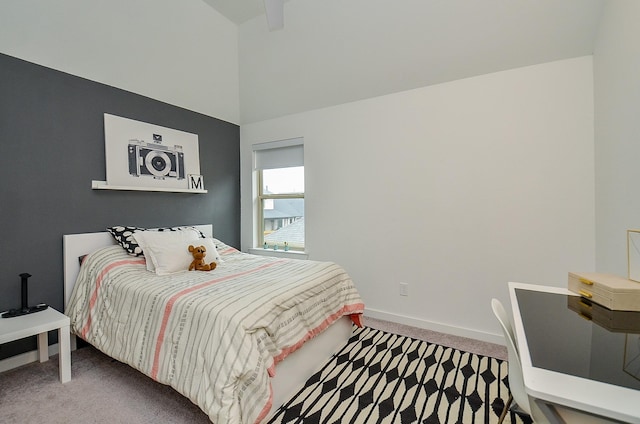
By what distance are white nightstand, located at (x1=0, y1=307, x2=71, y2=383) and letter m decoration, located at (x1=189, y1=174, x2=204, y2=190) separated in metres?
1.72

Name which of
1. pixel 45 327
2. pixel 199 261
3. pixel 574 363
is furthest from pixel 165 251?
pixel 574 363

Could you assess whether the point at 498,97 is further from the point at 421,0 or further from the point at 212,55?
the point at 212,55

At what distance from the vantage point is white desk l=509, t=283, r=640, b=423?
651 millimetres

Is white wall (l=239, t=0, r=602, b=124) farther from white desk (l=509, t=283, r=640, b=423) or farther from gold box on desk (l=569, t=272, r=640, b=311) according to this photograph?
white desk (l=509, t=283, r=640, b=423)

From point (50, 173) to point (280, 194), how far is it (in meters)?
2.33

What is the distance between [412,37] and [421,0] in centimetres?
28

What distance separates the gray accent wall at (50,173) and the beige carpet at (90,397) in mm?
382

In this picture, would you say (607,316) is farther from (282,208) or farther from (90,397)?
(282,208)

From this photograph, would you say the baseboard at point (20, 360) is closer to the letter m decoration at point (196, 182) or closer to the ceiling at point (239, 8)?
the letter m decoration at point (196, 182)

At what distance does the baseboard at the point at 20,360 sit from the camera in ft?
7.00

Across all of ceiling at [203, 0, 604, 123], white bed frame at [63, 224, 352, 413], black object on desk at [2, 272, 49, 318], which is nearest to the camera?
white bed frame at [63, 224, 352, 413]

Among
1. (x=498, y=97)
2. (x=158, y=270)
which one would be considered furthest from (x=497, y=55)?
(x=158, y=270)

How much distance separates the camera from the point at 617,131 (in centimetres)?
181

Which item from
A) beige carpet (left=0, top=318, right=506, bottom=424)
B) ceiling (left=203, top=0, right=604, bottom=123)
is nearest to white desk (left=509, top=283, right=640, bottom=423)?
beige carpet (left=0, top=318, right=506, bottom=424)
